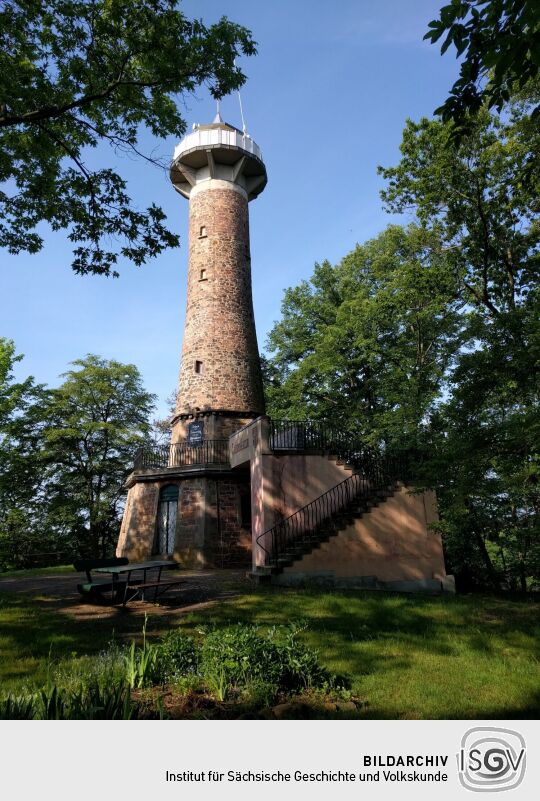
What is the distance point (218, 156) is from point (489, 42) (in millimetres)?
22237

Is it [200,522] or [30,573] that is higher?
[200,522]

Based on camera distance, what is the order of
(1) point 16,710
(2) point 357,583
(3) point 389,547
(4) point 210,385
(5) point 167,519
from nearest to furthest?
(1) point 16,710 → (2) point 357,583 → (3) point 389,547 → (5) point 167,519 → (4) point 210,385

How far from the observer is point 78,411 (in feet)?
97.2

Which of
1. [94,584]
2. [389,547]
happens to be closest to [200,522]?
[389,547]

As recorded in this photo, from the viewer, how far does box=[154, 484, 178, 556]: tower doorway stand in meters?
18.5

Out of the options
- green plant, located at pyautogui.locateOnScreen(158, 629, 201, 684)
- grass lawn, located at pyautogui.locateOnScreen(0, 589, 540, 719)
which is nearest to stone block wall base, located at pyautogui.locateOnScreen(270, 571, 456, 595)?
grass lawn, located at pyautogui.locateOnScreen(0, 589, 540, 719)

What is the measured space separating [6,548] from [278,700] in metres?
26.1

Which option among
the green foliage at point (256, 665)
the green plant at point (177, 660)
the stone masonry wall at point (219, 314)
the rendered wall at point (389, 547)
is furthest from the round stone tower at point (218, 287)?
the green foliage at point (256, 665)

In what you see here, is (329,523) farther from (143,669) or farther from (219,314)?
(219,314)

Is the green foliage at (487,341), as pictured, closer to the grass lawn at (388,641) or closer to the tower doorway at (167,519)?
the grass lawn at (388,641)

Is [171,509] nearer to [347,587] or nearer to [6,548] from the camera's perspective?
[347,587]

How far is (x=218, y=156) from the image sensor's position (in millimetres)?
23281

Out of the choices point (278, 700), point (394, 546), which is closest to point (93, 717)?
point (278, 700)
